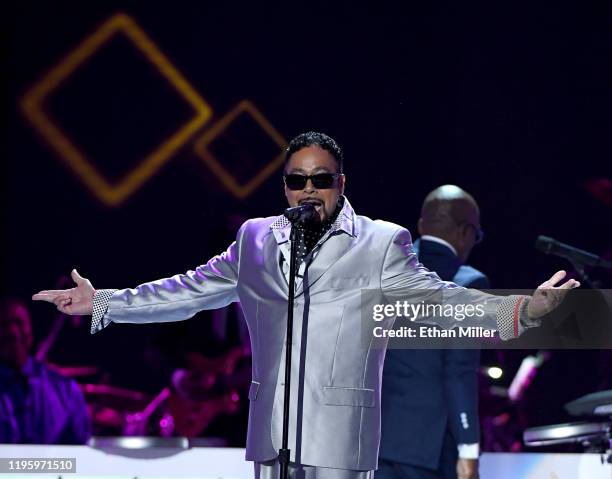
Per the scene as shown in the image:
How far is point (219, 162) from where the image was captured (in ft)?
16.3

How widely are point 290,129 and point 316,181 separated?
2183 mm

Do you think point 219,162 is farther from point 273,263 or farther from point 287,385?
point 287,385

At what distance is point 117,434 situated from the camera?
5211 mm

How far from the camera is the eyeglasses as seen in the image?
2660mm

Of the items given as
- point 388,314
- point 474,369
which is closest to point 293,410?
point 388,314

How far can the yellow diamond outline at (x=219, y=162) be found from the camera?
15.9ft

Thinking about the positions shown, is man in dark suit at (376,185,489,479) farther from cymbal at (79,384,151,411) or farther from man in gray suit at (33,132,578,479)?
cymbal at (79,384,151,411)

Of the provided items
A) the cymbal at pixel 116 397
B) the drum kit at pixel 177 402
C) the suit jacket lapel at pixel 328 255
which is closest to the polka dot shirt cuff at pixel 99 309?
the suit jacket lapel at pixel 328 255

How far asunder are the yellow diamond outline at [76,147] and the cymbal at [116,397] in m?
1.01

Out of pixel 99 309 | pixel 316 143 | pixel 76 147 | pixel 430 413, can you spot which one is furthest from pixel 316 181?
pixel 76 147

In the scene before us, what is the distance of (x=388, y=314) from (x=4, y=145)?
9.93ft

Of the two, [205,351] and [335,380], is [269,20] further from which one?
[335,380]

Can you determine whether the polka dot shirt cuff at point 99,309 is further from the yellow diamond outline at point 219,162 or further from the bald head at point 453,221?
the yellow diamond outline at point 219,162

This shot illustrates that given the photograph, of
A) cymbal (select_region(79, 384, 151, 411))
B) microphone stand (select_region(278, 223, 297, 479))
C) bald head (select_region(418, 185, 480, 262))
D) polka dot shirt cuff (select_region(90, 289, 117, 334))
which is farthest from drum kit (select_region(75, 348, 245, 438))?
microphone stand (select_region(278, 223, 297, 479))
